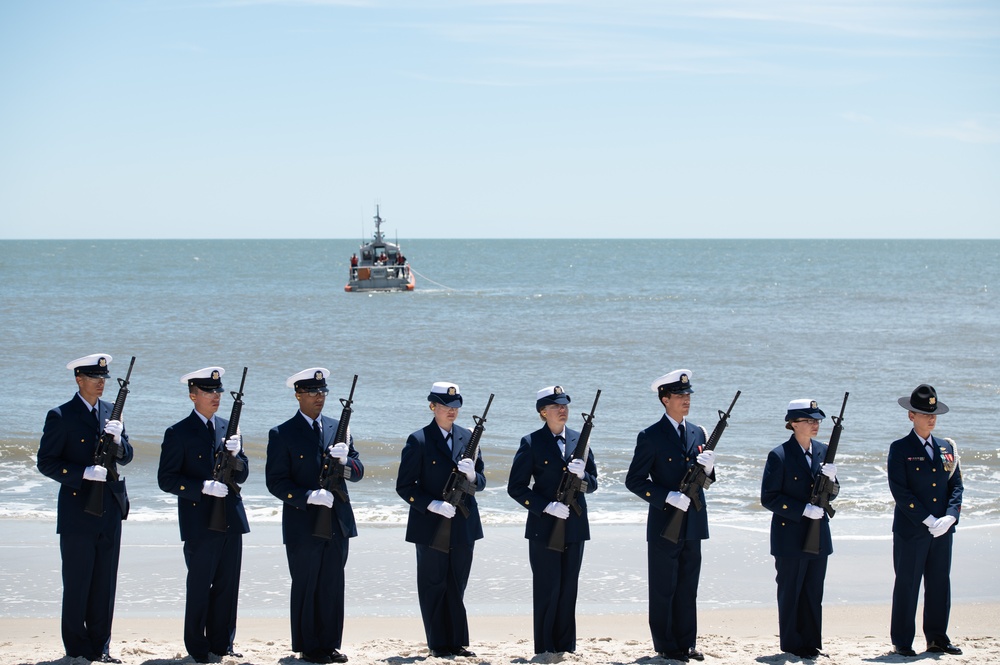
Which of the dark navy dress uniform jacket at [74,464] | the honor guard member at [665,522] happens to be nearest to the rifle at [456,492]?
the honor guard member at [665,522]

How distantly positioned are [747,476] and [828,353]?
1675 cm

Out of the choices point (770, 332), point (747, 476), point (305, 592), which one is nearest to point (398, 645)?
point (305, 592)

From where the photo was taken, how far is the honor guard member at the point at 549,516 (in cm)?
661

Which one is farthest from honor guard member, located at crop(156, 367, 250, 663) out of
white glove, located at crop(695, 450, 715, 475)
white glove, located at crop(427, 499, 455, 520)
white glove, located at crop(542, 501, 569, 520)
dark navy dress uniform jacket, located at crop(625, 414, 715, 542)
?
white glove, located at crop(695, 450, 715, 475)

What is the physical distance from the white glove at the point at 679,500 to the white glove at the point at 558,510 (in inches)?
22.4

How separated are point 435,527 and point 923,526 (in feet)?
9.09

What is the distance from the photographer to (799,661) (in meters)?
6.59

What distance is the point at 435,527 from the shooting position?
259 inches

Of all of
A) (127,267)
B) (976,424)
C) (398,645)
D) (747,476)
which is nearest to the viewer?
(398,645)

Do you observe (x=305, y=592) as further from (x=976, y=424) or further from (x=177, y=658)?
(x=976, y=424)

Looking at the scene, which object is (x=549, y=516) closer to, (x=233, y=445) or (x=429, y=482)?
(x=429, y=482)

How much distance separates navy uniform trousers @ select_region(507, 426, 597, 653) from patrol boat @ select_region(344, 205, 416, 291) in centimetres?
5299

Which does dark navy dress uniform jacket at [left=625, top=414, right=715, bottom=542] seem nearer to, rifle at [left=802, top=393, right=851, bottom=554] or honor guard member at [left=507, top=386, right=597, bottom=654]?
honor guard member at [left=507, top=386, right=597, bottom=654]

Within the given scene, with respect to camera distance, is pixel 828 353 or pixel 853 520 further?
pixel 828 353
